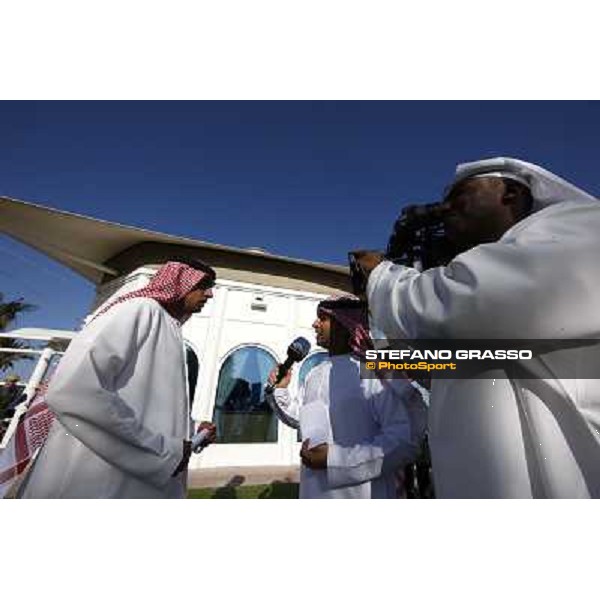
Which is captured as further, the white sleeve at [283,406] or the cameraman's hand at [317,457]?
the white sleeve at [283,406]

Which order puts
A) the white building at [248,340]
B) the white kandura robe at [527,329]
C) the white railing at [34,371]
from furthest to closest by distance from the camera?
the white building at [248,340] < the white railing at [34,371] < the white kandura robe at [527,329]

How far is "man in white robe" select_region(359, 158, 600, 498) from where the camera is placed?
469 millimetres

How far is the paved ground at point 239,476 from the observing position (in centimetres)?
267

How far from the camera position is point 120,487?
688 mm

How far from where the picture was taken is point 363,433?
3.26 feet

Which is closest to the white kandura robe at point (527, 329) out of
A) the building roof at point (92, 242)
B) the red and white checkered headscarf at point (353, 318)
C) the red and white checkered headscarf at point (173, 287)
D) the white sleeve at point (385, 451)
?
the white sleeve at point (385, 451)

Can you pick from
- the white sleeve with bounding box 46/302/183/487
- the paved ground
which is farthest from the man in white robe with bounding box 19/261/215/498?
the paved ground

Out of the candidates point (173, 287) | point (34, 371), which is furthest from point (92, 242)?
point (173, 287)

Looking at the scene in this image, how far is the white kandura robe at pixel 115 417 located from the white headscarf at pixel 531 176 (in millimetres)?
868

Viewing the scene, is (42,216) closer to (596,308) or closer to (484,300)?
(484,300)

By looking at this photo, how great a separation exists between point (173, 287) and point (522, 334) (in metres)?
0.91

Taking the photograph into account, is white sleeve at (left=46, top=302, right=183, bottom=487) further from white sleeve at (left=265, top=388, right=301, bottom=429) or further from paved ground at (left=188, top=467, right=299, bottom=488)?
paved ground at (left=188, top=467, right=299, bottom=488)

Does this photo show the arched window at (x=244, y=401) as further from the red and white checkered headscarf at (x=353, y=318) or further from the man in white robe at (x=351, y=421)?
the red and white checkered headscarf at (x=353, y=318)

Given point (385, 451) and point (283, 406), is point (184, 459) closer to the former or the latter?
point (385, 451)
